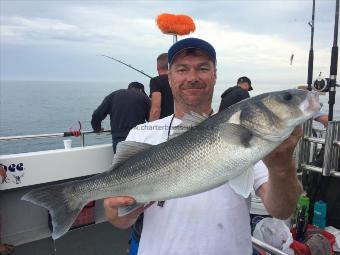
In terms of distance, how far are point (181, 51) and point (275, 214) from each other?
4.05 ft

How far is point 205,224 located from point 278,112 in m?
0.80

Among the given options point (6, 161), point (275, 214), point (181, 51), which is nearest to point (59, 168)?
point (6, 161)

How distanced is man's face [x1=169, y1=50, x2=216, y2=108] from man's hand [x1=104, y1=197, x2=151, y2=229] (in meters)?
0.77

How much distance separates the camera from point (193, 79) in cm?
224

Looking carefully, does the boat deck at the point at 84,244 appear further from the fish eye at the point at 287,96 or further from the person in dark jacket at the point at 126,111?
the fish eye at the point at 287,96

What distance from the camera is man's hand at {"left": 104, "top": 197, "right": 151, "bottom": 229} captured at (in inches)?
71.5

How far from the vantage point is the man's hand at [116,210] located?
5.96 ft

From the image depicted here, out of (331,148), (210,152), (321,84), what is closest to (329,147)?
(331,148)

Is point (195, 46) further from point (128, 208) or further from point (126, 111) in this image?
point (126, 111)

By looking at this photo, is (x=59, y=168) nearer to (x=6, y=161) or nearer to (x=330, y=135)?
(x=6, y=161)

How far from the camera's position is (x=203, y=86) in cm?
226

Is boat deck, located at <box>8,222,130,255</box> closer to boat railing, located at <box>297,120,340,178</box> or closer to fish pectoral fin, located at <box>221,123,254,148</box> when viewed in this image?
boat railing, located at <box>297,120,340,178</box>

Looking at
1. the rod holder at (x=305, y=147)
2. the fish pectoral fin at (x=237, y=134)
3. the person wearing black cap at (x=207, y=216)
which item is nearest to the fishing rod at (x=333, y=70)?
the rod holder at (x=305, y=147)

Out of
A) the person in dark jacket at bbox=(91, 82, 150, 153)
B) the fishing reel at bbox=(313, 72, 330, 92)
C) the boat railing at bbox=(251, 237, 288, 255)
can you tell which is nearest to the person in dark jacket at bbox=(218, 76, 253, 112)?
the fishing reel at bbox=(313, 72, 330, 92)
